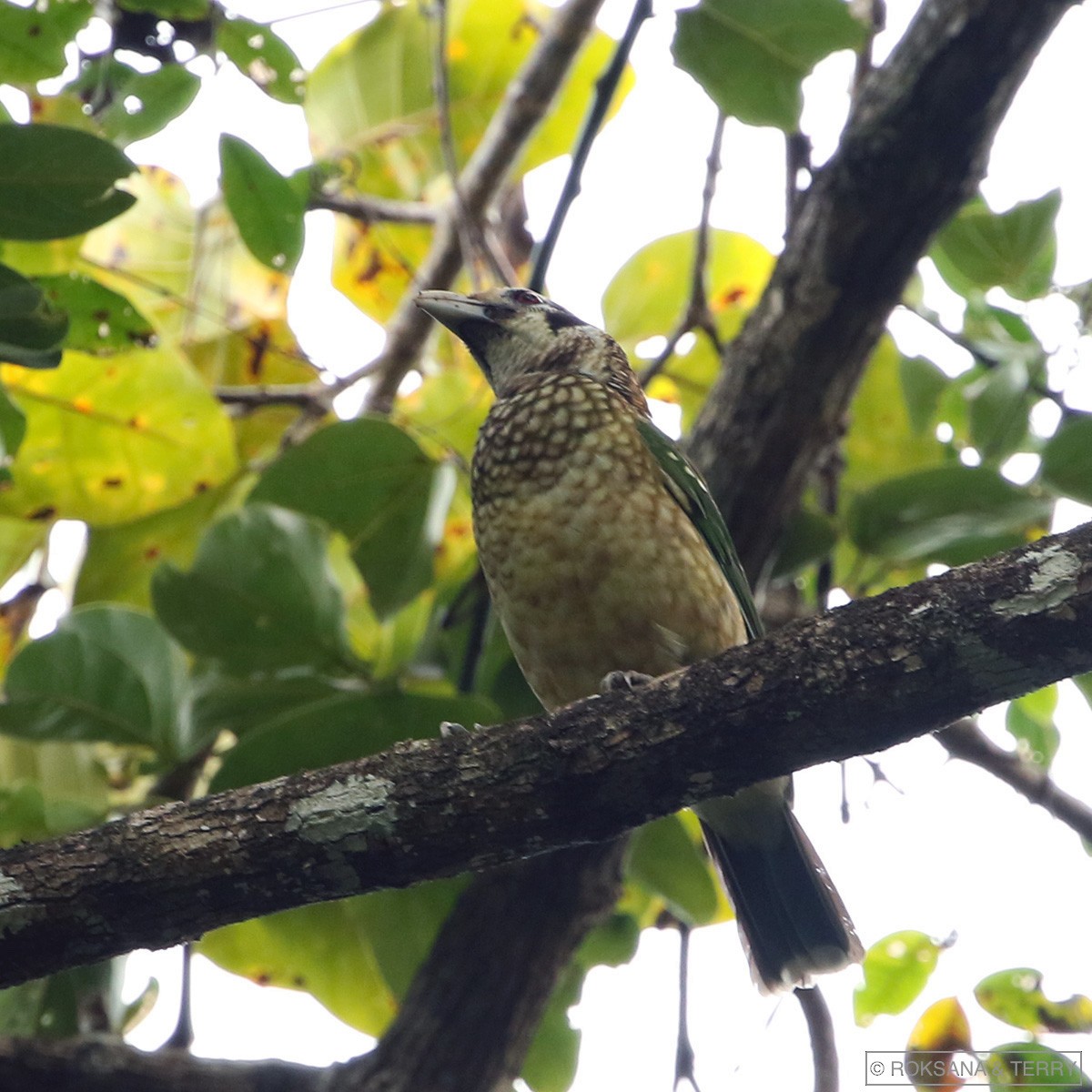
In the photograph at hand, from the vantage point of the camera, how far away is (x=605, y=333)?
4172mm

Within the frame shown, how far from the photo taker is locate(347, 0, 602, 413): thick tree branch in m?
4.62

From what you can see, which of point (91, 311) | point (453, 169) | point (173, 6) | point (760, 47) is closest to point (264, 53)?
point (173, 6)

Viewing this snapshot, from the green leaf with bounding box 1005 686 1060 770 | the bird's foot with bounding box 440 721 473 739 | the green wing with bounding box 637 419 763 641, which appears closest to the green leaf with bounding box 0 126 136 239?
the bird's foot with bounding box 440 721 473 739

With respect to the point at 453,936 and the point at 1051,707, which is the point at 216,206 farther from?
the point at 1051,707

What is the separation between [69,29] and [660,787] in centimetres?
181

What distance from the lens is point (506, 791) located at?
7.38ft

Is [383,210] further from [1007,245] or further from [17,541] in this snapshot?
[1007,245]

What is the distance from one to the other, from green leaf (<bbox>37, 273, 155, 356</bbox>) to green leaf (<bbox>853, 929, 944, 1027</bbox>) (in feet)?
7.99

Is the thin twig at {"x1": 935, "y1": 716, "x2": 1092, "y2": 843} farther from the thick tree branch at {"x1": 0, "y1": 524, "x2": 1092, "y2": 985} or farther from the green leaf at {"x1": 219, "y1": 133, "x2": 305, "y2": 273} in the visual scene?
the green leaf at {"x1": 219, "y1": 133, "x2": 305, "y2": 273}

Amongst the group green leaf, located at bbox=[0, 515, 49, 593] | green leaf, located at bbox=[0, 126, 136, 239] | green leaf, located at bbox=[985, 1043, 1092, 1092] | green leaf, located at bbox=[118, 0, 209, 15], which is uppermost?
green leaf, located at bbox=[118, 0, 209, 15]

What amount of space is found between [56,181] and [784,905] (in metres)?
2.25

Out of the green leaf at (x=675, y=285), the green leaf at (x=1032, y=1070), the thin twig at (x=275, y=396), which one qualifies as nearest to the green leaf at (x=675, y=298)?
the green leaf at (x=675, y=285)

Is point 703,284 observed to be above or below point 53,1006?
above

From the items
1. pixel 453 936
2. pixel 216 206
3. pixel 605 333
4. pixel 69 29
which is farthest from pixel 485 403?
pixel 69 29
